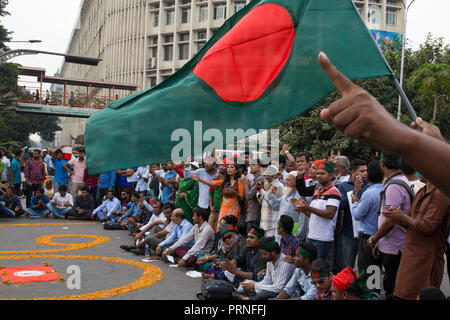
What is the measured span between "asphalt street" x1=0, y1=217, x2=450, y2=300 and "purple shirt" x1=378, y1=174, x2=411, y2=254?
6.64 feet

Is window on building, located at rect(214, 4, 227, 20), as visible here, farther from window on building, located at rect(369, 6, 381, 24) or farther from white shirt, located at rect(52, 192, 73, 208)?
white shirt, located at rect(52, 192, 73, 208)

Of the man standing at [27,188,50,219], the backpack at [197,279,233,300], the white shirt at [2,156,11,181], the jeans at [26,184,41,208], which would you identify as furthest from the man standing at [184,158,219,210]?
the white shirt at [2,156,11,181]


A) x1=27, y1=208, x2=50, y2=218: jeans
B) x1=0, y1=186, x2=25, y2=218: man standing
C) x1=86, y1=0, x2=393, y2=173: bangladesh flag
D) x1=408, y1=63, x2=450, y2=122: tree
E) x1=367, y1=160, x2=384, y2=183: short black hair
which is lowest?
x1=27, y1=208, x2=50, y2=218: jeans

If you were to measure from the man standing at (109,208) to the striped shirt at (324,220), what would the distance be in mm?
8598

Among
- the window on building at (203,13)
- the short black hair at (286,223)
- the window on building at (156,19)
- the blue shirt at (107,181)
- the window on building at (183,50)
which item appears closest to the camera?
the short black hair at (286,223)

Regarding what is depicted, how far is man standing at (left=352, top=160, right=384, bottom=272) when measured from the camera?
562 cm

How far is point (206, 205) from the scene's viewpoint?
9703mm

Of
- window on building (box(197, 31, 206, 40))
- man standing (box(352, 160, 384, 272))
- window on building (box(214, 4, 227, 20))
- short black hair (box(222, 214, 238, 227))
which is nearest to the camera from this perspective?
man standing (box(352, 160, 384, 272))

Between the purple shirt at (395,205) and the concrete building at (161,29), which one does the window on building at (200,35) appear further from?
the purple shirt at (395,205)

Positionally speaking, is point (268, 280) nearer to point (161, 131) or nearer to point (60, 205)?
point (161, 131)

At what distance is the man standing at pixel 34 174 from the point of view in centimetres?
1521

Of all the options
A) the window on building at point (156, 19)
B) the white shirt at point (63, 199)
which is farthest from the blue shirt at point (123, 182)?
the window on building at point (156, 19)

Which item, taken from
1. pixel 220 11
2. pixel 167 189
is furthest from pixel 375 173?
pixel 220 11

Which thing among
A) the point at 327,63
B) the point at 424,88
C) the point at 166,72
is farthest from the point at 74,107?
the point at 327,63
